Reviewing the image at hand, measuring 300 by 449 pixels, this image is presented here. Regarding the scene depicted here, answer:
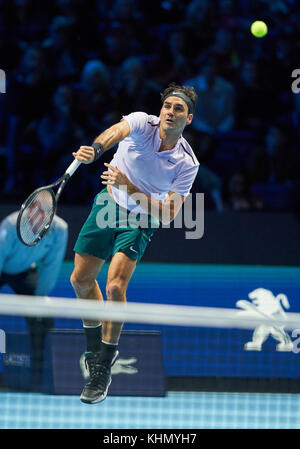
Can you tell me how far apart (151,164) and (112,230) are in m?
0.52

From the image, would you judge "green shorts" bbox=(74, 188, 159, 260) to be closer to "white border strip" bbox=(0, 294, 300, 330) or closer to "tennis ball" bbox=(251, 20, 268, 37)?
"white border strip" bbox=(0, 294, 300, 330)

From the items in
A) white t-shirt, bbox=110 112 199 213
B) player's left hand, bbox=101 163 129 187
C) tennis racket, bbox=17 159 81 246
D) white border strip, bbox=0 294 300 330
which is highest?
white t-shirt, bbox=110 112 199 213

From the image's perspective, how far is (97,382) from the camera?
5.11 meters

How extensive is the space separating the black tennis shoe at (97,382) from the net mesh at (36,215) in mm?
1041

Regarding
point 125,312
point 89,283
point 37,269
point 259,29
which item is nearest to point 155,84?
point 259,29

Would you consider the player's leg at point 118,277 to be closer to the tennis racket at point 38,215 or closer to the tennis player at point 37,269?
the tennis racket at point 38,215

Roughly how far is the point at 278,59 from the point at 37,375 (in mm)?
5908

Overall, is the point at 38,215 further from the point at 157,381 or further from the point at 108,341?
the point at 157,381

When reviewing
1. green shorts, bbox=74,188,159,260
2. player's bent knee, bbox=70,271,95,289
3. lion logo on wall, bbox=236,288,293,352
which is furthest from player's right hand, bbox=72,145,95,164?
lion logo on wall, bbox=236,288,293,352

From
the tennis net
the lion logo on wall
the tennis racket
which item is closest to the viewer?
the tennis racket

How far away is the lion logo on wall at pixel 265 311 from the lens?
7.53 metres

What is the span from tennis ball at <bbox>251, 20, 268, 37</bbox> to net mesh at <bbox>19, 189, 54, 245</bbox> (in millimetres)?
7216

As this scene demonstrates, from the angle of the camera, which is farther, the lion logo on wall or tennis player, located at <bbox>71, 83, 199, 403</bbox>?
the lion logo on wall

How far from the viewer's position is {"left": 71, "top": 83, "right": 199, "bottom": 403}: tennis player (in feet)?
16.2
